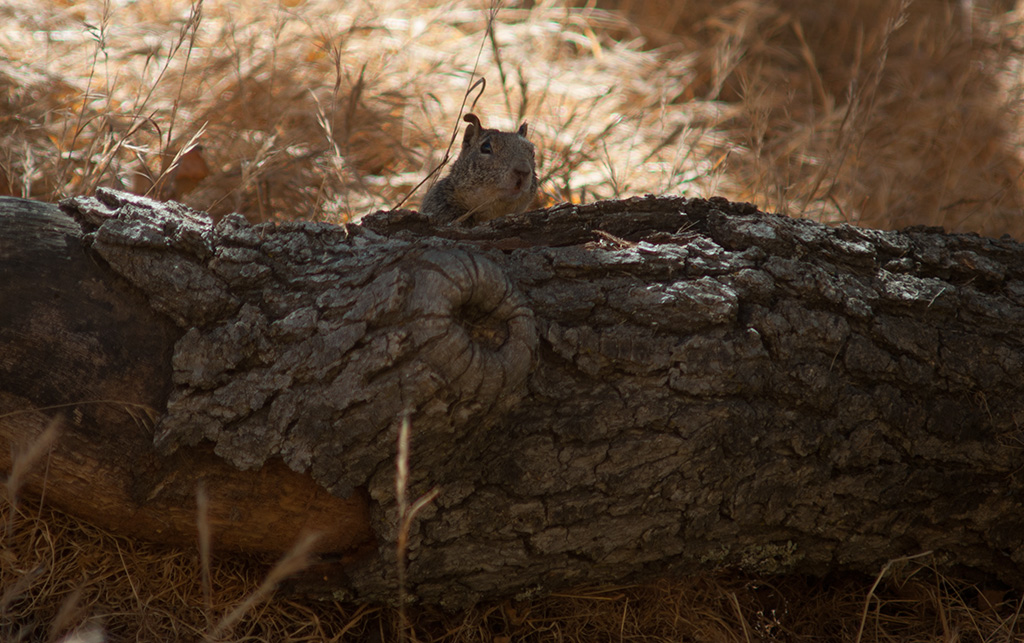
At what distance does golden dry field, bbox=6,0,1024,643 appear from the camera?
2.04m

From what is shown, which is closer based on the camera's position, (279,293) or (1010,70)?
(279,293)

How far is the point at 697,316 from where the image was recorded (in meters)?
2.09

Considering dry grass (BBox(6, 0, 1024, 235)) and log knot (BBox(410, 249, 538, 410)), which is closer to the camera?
log knot (BBox(410, 249, 538, 410))

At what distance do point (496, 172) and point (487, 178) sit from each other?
56mm

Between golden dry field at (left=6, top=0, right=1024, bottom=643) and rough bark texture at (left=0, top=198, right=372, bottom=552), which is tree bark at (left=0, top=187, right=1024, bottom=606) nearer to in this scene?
rough bark texture at (left=0, top=198, right=372, bottom=552)

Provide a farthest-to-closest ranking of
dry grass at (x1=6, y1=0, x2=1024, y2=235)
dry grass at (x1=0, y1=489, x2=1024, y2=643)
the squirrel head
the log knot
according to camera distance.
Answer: dry grass at (x1=6, y1=0, x2=1024, y2=235) → the squirrel head → dry grass at (x1=0, y1=489, x2=1024, y2=643) → the log knot

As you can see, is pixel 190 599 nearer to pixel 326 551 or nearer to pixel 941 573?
pixel 326 551

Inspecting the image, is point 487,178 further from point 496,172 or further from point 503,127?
point 503,127

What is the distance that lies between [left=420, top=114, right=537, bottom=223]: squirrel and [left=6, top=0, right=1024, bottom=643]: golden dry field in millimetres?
282

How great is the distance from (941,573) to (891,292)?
34.2 inches

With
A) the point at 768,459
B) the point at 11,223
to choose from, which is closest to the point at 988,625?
the point at 768,459

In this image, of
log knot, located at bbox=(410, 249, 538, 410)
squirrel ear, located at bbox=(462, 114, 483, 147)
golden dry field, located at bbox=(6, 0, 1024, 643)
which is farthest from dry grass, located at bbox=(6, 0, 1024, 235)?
log knot, located at bbox=(410, 249, 538, 410)

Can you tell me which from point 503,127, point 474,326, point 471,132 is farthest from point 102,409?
point 503,127

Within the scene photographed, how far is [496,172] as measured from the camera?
12.3ft
